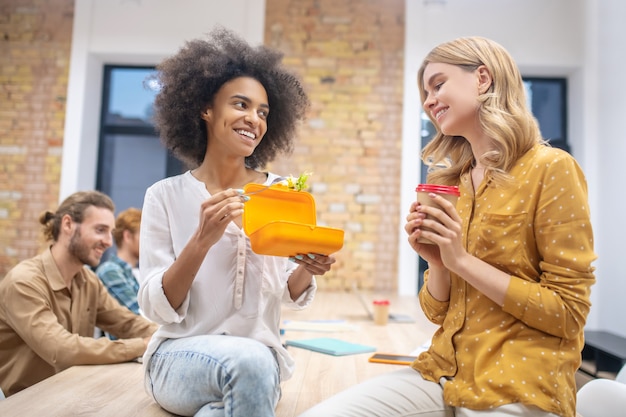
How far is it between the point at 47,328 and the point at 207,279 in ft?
3.50

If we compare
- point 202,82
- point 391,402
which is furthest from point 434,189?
point 202,82

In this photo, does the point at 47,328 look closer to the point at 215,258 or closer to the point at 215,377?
the point at 215,258

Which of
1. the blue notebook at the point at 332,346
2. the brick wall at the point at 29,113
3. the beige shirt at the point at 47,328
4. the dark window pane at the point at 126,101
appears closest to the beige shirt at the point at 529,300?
the blue notebook at the point at 332,346

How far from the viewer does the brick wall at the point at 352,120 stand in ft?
19.7

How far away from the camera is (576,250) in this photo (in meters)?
1.34

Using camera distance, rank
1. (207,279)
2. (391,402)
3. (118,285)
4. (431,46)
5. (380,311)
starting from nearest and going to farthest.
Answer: (391,402)
(207,279)
(118,285)
(380,311)
(431,46)

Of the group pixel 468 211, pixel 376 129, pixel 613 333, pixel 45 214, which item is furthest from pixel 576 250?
pixel 376 129

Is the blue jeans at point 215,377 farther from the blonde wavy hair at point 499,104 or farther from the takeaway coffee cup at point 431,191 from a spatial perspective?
the blonde wavy hair at point 499,104

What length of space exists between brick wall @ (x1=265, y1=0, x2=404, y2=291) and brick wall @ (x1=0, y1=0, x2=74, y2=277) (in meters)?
2.31

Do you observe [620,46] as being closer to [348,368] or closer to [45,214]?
[348,368]

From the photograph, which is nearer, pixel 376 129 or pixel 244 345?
pixel 244 345

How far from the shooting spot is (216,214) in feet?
4.99

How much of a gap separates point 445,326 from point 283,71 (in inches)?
42.6

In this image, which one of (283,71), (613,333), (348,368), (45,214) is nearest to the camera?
(283,71)
